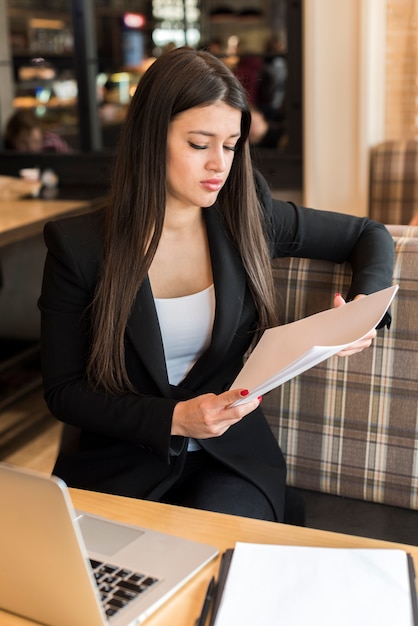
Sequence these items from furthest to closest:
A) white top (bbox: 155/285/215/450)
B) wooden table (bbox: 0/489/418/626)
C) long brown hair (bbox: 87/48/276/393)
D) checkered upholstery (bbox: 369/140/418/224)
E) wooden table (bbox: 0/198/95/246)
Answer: checkered upholstery (bbox: 369/140/418/224)
wooden table (bbox: 0/198/95/246)
white top (bbox: 155/285/215/450)
long brown hair (bbox: 87/48/276/393)
wooden table (bbox: 0/489/418/626)

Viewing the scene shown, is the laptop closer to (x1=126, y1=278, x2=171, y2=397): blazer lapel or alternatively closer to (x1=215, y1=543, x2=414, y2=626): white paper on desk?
(x1=215, y1=543, x2=414, y2=626): white paper on desk

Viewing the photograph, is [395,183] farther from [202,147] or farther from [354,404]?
[202,147]

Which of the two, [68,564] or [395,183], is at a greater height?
[68,564]

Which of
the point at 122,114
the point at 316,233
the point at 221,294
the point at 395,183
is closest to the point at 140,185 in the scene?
the point at 221,294

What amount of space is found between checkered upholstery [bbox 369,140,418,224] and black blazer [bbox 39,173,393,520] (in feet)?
6.23

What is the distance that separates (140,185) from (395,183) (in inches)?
86.5

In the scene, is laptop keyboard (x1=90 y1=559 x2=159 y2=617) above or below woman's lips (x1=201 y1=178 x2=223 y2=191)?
below

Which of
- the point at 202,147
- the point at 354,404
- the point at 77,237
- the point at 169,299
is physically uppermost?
the point at 202,147

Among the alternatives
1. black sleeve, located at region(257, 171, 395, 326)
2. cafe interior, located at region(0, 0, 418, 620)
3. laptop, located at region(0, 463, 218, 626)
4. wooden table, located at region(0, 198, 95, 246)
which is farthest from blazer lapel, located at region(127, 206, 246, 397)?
wooden table, located at region(0, 198, 95, 246)

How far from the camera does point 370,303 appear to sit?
3.86ft

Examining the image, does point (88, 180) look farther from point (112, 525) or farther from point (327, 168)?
point (112, 525)

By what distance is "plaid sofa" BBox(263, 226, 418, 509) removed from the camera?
58.6 inches

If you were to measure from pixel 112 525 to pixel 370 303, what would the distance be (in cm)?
46

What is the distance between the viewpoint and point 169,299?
1.49m
